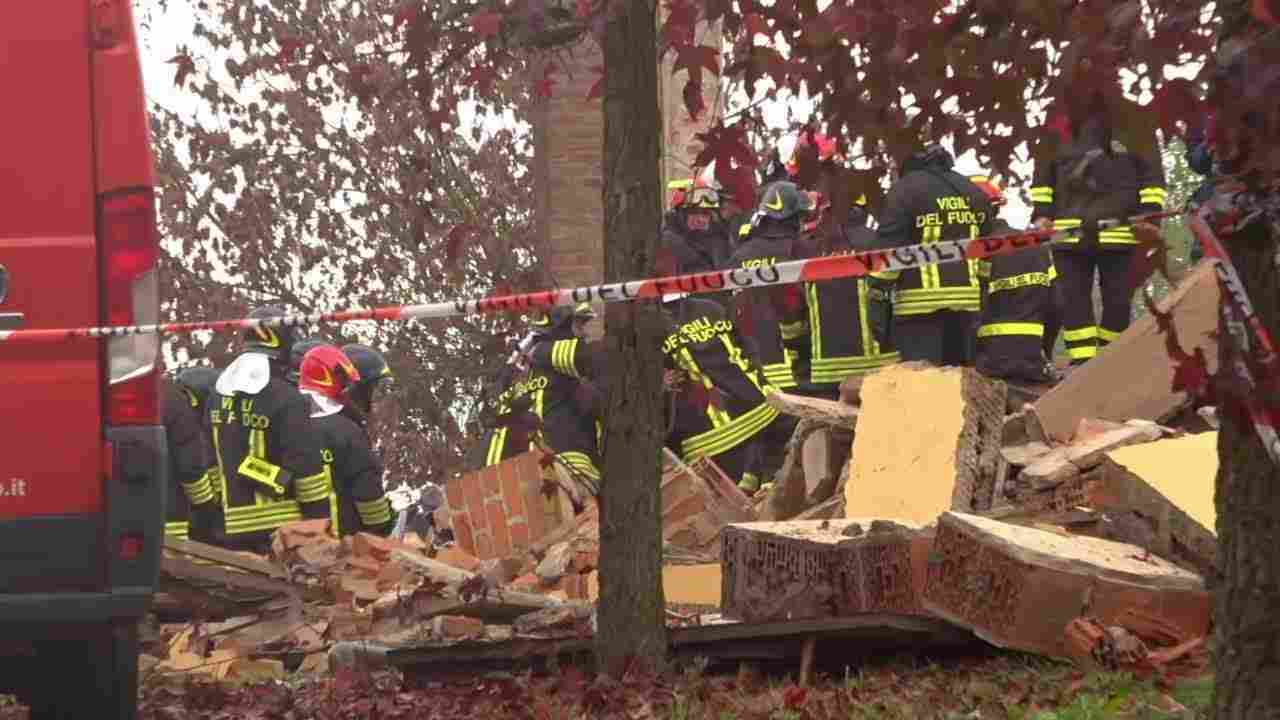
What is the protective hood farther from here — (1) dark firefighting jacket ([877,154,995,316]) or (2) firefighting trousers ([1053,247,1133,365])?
(2) firefighting trousers ([1053,247,1133,365])

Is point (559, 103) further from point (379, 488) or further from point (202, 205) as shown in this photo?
point (202, 205)

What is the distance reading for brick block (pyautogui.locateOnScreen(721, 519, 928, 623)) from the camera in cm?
803

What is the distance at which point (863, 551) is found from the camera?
8148 mm

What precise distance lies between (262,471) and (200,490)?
0.99 meters

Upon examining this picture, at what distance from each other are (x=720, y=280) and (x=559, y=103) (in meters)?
10.5

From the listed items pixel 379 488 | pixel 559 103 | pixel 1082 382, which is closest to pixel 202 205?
pixel 559 103

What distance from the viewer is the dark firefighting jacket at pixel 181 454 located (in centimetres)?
1493

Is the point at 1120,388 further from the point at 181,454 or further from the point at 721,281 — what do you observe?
the point at 181,454

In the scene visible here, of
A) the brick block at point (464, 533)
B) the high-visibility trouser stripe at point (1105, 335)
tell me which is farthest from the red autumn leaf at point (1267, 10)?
the high-visibility trouser stripe at point (1105, 335)

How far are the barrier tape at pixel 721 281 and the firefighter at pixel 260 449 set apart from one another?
7.22 m

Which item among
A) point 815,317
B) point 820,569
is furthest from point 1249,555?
point 815,317

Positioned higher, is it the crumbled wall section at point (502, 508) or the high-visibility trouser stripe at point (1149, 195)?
the high-visibility trouser stripe at point (1149, 195)

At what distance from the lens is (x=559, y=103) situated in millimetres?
16891

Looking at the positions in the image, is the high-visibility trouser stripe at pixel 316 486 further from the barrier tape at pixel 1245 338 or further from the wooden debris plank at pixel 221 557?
the barrier tape at pixel 1245 338
